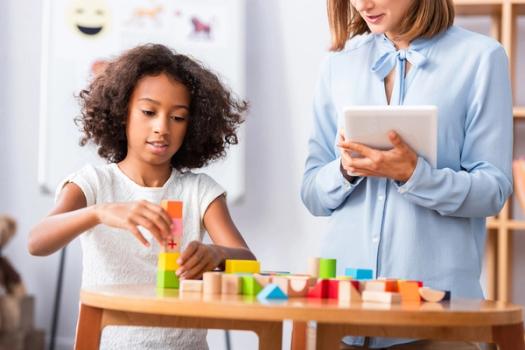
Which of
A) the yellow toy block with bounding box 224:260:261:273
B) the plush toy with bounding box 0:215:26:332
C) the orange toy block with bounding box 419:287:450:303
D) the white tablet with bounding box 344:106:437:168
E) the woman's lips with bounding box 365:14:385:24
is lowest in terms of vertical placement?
the plush toy with bounding box 0:215:26:332

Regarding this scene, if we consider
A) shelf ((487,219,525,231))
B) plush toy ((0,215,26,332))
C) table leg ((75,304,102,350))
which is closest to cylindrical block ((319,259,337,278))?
table leg ((75,304,102,350))

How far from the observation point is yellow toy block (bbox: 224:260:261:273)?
4.89 feet

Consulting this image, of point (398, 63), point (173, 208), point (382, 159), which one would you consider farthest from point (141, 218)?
point (398, 63)

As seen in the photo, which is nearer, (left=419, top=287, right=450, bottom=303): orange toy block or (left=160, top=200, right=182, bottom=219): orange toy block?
(left=419, top=287, right=450, bottom=303): orange toy block

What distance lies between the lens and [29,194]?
3865mm

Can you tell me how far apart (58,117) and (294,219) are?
0.99 m

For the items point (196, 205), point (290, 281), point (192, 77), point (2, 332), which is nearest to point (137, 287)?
point (290, 281)

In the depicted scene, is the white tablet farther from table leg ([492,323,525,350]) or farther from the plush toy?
the plush toy

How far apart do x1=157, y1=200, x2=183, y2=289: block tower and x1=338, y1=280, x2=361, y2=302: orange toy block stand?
1.00 feet

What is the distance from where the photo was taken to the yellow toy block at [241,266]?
4.89ft

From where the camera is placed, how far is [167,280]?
1479mm

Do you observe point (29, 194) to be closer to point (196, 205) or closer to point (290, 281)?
point (196, 205)

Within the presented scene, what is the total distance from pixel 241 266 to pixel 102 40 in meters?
2.16

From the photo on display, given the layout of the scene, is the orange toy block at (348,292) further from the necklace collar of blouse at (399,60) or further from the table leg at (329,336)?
the necklace collar of blouse at (399,60)
